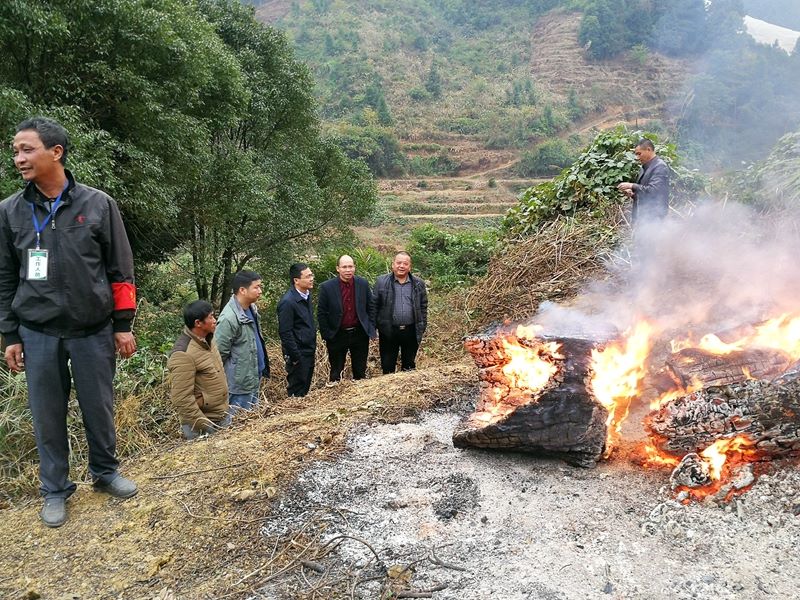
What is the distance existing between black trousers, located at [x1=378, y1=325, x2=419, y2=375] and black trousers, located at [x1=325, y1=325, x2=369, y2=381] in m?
0.22

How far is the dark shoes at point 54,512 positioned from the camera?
10.1ft

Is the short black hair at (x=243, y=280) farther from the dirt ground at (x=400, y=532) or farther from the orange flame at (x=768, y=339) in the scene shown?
the orange flame at (x=768, y=339)

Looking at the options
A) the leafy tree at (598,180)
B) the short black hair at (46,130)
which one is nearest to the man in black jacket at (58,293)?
the short black hair at (46,130)

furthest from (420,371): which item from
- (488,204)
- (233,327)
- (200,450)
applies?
(488,204)

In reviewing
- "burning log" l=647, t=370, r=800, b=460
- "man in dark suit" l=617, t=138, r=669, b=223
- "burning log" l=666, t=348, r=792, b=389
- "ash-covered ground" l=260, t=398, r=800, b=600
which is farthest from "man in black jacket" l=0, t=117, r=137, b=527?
"man in dark suit" l=617, t=138, r=669, b=223

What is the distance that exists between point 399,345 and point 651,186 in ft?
10.5

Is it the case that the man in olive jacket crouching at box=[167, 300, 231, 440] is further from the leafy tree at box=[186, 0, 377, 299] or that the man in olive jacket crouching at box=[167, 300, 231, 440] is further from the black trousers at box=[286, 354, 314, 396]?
the leafy tree at box=[186, 0, 377, 299]

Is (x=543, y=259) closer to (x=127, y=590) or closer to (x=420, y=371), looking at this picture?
(x=420, y=371)

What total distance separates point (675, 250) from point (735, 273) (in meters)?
0.66

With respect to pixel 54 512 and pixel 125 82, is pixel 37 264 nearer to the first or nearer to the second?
pixel 54 512

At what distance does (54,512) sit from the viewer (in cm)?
309

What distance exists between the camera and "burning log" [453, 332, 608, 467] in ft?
10.7

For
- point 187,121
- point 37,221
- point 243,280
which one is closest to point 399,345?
point 243,280

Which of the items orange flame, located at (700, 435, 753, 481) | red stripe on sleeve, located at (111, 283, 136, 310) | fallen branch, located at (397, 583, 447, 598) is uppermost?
red stripe on sleeve, located at (111, 283, 136, 310)
